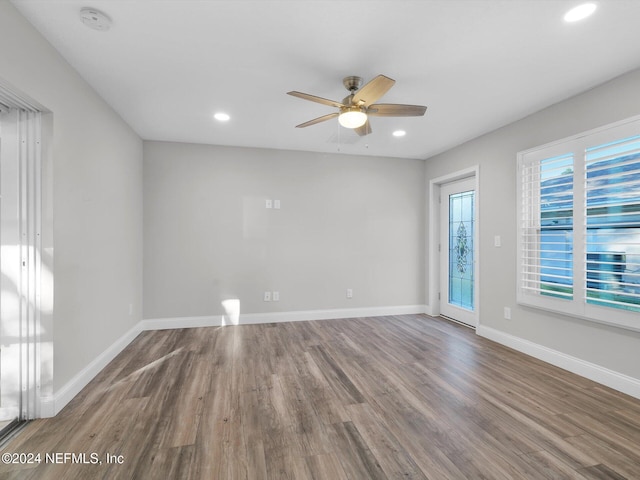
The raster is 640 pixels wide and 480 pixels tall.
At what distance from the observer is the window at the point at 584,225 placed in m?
2.38

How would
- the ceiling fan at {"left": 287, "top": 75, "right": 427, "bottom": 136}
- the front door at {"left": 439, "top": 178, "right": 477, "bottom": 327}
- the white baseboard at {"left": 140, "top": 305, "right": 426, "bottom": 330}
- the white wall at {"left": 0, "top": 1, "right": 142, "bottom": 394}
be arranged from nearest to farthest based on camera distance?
the white wall at {"left": 0, "top": 1, "right": 142, "bottom": 394} < the ceiling fan at {"left": 287, "top": 75, "right": 427, "bottom": 136} < the white baseboard at {"left": 140, "top": 305, "right": 426, "bottom": 330} < the front door at {"left": 439, "top": 178, "right": 477, "bottom": 327}

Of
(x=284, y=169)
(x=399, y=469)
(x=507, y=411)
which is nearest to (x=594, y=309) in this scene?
(x=507, y=411)

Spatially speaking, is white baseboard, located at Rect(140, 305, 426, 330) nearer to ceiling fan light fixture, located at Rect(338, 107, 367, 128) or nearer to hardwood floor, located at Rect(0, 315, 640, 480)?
hardwood floor, located at Rect(0, 315, 640, 480)

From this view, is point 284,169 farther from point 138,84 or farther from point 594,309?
point 594,309

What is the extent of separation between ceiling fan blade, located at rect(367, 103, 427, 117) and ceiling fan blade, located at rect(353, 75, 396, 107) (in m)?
0.09

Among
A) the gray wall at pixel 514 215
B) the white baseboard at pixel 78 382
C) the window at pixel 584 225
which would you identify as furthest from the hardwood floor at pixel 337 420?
the window at pixel 584 225

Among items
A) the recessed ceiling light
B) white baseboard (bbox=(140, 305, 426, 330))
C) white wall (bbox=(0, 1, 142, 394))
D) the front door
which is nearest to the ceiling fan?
the recessed ceiling light

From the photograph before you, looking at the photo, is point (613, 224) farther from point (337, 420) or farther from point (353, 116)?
point (337, 420)

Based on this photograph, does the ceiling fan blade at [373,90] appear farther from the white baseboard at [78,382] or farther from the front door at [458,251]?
the white baseboard at [78,382]

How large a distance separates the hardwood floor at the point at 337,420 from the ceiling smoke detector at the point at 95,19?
258 cm

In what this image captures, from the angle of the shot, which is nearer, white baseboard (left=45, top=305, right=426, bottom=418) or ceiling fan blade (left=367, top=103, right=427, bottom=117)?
white baseboard (left=45, top=305, right=426, bottom=418)

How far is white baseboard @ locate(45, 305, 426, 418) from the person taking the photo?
215cm

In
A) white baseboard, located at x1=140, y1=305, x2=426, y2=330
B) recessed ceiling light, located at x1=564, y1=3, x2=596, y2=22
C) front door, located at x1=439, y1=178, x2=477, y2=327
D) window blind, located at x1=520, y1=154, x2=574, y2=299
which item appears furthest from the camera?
front door, located at x1=439, y1=178, x2=477, y2=327

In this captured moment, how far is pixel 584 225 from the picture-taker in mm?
2697
